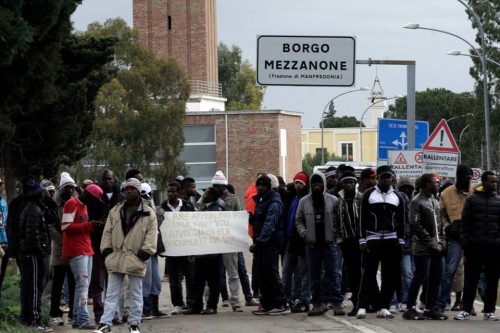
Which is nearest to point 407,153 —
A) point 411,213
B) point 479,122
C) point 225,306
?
point 225,306

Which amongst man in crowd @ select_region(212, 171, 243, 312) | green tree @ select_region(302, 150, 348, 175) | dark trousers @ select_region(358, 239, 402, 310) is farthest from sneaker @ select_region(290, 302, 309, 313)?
green tree @ select_region(302, 150, 348, 175)

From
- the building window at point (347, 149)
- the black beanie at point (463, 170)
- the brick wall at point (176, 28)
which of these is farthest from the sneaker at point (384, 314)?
the building window at point (347, 149)

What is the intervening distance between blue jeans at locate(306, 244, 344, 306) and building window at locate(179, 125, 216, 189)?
67.1 m

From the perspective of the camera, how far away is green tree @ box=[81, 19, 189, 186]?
208ft

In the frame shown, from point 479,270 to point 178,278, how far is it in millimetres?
4397

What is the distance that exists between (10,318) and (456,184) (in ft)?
21.1

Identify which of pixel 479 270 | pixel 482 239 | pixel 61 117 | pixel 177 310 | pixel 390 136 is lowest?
pixel 177 310

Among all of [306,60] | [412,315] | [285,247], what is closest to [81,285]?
[285,247]

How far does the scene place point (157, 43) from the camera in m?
83.8

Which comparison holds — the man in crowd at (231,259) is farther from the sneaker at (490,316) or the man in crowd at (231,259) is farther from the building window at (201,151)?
the building window at (201,151)

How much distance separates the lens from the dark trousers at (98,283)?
1591 centimetres

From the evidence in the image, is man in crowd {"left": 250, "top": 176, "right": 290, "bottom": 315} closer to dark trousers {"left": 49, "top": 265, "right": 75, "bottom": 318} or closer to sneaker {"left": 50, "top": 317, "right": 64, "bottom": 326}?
dark trousers {"left": 49, "top": 265, "right": 75, "bottom": 318}

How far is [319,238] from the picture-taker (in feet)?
55.5

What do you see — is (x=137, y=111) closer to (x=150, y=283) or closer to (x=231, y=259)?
(x=231, y=259)
